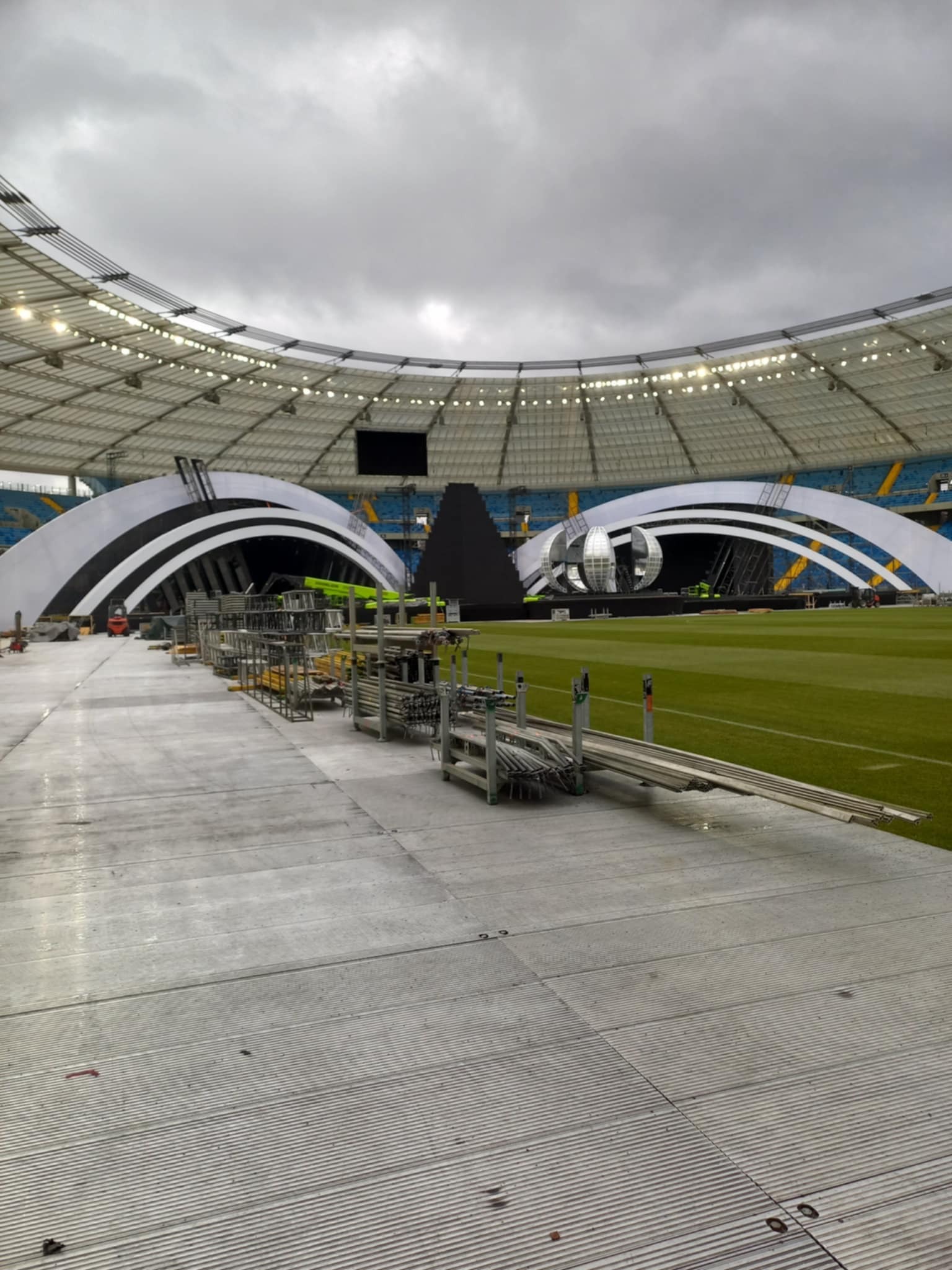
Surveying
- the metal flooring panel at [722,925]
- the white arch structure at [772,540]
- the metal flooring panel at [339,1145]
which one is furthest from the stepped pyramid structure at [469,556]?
the metal flooring panel at [339,1145]

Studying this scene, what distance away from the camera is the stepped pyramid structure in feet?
208

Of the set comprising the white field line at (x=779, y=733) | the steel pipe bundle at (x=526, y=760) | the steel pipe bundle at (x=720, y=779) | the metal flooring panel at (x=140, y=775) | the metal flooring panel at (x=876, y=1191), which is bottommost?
the metal flooring panel at (x=876, y=1191)

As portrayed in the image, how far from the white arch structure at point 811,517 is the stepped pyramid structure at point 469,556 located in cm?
2210

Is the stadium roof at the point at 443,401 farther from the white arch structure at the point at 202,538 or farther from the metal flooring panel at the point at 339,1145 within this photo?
the metal flooring panel at the point at 339,1145

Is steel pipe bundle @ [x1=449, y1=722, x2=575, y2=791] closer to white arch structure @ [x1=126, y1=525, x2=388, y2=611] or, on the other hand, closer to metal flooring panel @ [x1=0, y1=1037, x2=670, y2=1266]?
metal flooring panel @ [x1=0, y1=1037, x2=670, y2=1266]

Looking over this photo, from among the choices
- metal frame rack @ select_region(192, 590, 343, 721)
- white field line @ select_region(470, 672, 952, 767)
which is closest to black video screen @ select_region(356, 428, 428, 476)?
metal frame rack @ select_region(192, 590, 343, 721)

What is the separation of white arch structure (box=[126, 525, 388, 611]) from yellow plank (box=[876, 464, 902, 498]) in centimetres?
5589

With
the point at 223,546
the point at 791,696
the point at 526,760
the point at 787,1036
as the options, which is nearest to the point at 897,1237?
the point at 787,1036

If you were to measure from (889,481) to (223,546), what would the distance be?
6773cm

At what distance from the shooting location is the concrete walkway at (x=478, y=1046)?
→ 295 cm

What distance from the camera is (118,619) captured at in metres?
51.1

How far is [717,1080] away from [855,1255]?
39.5 inches

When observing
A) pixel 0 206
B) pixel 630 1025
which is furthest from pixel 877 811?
pixel 0 206

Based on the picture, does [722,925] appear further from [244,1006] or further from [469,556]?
[469,556]
